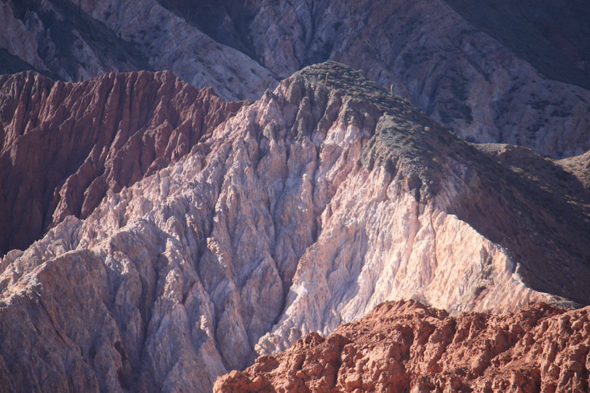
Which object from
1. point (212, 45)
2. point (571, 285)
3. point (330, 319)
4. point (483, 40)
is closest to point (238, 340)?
point (330, 319)

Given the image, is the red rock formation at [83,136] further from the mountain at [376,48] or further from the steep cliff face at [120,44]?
the steep cliff face at [120,44]

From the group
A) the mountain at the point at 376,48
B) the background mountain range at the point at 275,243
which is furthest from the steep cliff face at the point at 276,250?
the mountain at the point at 376,48

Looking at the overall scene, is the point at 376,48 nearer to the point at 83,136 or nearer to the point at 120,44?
the point at 120,44

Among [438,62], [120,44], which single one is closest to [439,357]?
[438,62]

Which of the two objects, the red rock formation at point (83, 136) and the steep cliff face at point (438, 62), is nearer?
the red rock formation at point (83, 136)

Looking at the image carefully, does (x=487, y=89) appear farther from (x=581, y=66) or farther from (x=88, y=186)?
(x=88, y=186)

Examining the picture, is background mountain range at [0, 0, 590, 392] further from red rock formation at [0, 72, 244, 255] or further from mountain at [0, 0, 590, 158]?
mountain at [0, 0, 590, 158]
